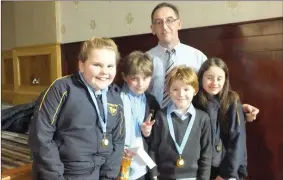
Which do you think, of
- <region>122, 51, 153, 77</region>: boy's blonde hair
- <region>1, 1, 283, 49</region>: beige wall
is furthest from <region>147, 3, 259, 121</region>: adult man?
<region>1, 1, 283, 49</region>: beige wall

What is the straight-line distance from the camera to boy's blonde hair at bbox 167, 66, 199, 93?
155 cm

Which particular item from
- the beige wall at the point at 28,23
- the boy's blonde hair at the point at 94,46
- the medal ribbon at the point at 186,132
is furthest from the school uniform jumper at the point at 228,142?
the beige wall at the point at 28,23

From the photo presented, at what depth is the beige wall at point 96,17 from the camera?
2059 mm

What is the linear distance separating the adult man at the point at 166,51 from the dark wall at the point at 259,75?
0.33m

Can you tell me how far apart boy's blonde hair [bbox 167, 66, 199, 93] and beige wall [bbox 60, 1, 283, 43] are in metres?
0.72

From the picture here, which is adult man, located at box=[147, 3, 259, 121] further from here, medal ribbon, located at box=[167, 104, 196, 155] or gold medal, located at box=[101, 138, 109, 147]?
gold medal, located at box=[101, 138, 109, 147]

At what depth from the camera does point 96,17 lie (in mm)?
2826

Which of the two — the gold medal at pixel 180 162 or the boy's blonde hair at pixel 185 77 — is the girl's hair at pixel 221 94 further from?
the gold medal at pixel 180 162

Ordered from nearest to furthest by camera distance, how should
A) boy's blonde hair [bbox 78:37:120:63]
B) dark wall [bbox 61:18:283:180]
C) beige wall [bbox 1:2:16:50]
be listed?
boy's blonde hair [bbox 78:37:120:63]
dark wall [bbox 61:18:283:180]
beige wall [bbox 1:2:16:50]

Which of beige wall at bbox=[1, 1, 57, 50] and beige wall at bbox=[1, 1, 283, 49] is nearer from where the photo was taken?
beige wall at bbox=[1, 1, 283, 49]

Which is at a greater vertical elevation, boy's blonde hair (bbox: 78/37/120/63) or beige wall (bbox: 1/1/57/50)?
beige wall (bbox: 1/1/57/50)

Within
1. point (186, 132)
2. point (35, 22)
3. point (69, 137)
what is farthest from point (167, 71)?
point (35, 22)

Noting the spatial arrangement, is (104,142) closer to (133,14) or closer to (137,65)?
(137,65)

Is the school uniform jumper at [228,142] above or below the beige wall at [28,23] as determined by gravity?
below
